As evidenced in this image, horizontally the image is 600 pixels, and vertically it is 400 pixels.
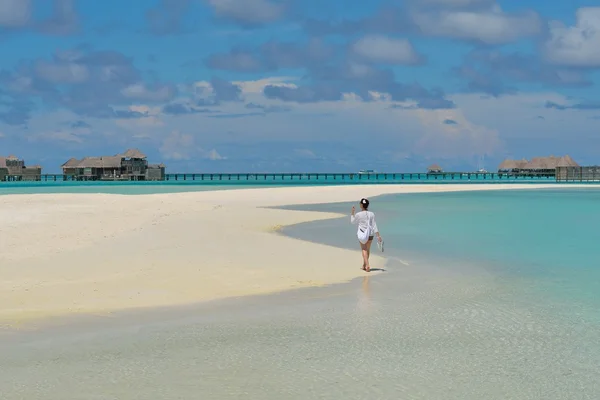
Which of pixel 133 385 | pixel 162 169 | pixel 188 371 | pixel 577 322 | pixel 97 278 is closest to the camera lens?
pixel 133 385

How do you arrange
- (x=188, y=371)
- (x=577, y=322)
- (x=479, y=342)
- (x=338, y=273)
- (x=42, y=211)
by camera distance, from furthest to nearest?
(x=42, y=211), (x=338, y=273), (x=577, y=322), (x=479, y=342), (x=188, y=371)

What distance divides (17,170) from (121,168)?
78.1 ft

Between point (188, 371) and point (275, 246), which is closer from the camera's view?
point (188, 371)

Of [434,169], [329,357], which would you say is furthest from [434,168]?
[329,357]

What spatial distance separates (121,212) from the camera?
28422mm

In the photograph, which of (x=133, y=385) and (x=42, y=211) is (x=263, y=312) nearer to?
(x=133, y=385)

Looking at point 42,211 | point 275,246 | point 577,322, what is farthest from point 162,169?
point 577,322

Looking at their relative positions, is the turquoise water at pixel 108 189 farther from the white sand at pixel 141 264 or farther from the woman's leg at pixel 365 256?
the woman's leg at pixel 365 256

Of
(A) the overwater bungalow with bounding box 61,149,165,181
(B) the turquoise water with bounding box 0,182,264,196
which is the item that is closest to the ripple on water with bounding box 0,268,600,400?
(B) the turquoise water with bounding box 0,182,264,196

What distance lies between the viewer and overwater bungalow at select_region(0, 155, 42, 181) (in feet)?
441

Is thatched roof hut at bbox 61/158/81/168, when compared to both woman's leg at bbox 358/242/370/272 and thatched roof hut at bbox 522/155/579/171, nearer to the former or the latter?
A: thatched roof hut at bbox 522/155/579/171

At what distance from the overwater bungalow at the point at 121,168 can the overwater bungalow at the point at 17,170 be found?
11.0 meters

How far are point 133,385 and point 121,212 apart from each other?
22717mm

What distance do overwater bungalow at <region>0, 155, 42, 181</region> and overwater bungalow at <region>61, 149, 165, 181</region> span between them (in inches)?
435
